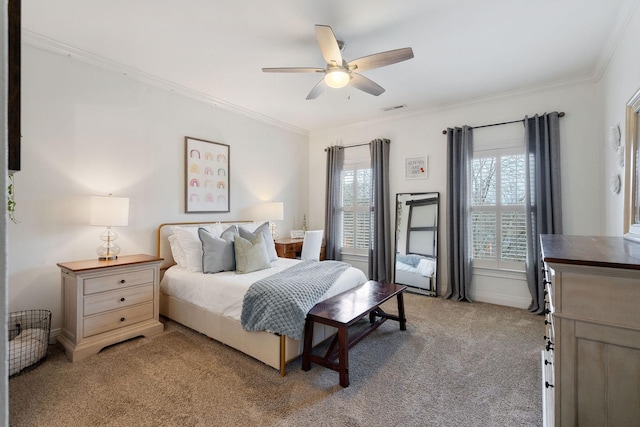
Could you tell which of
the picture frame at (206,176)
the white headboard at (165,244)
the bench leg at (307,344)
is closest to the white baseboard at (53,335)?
the white headboard at (165,244)

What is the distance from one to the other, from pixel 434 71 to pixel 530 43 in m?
0.84

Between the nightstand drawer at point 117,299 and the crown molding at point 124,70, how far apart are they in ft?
7.20

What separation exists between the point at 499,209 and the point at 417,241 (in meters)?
1.13

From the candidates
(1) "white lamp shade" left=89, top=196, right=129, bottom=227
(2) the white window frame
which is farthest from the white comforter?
(2) the white window frame

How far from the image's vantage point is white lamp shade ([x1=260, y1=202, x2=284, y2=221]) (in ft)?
14.8

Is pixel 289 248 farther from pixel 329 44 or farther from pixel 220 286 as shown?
pixel 329 44

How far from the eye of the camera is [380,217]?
183 inches

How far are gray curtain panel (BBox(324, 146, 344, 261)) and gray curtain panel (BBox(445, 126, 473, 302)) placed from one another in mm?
1792

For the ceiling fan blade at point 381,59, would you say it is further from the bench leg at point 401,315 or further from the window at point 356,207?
the window at point 356,207

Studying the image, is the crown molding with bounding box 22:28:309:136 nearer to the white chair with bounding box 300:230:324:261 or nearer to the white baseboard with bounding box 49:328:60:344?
the white chair with bounding box 300:230:324:261

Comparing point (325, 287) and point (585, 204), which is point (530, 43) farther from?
point (325, 287)

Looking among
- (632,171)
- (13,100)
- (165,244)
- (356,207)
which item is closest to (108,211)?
(165,244)

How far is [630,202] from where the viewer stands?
2.14 metres

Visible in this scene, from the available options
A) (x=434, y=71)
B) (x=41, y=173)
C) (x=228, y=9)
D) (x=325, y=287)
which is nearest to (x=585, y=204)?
(x=434, y=71)
